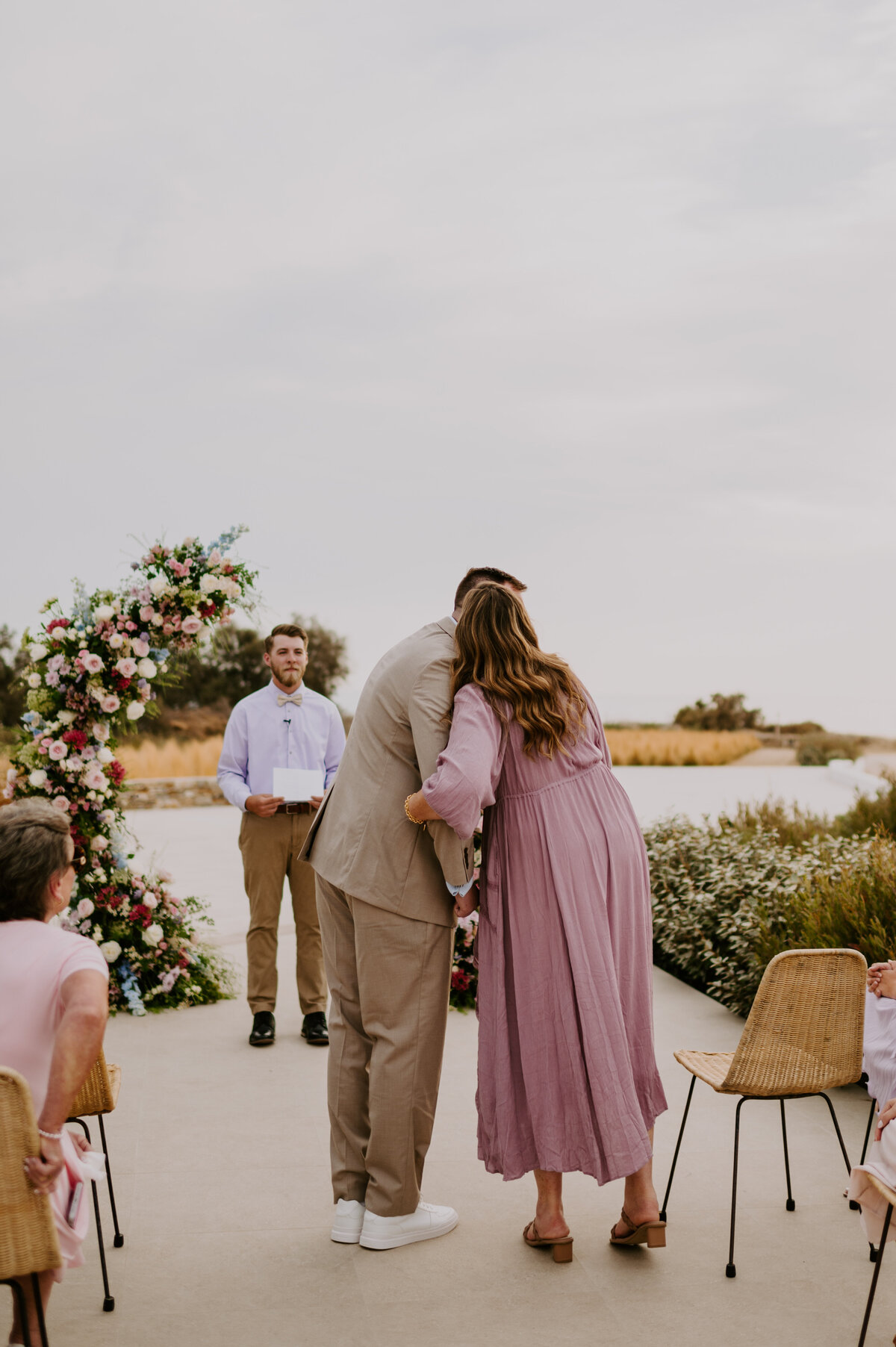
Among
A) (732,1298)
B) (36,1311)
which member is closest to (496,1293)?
(732,1298)

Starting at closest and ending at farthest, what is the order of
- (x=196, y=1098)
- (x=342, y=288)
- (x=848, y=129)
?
1. (x=196, y=1098)
2. (x=848, y=129)
3. (x=342, y=288)

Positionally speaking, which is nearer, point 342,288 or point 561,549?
point 342,288

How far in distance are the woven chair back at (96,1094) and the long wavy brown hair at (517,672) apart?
1.43m

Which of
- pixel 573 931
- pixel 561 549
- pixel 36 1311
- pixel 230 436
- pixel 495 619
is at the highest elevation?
pixel 230 436

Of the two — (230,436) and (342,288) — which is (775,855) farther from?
(230,436)

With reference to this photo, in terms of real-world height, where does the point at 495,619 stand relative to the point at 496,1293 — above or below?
above

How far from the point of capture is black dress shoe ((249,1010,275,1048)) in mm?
5414

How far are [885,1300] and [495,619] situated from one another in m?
2.08

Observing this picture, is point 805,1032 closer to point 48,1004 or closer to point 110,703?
point 48,1004

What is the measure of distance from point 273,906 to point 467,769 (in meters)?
2.81

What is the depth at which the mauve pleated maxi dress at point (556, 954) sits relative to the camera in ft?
10.2

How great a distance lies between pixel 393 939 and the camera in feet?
10.9

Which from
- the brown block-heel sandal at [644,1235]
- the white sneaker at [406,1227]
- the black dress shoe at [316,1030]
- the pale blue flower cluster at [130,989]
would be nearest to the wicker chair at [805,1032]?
the brown block-heel sandal at [644,1235]

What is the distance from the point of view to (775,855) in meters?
7.01
